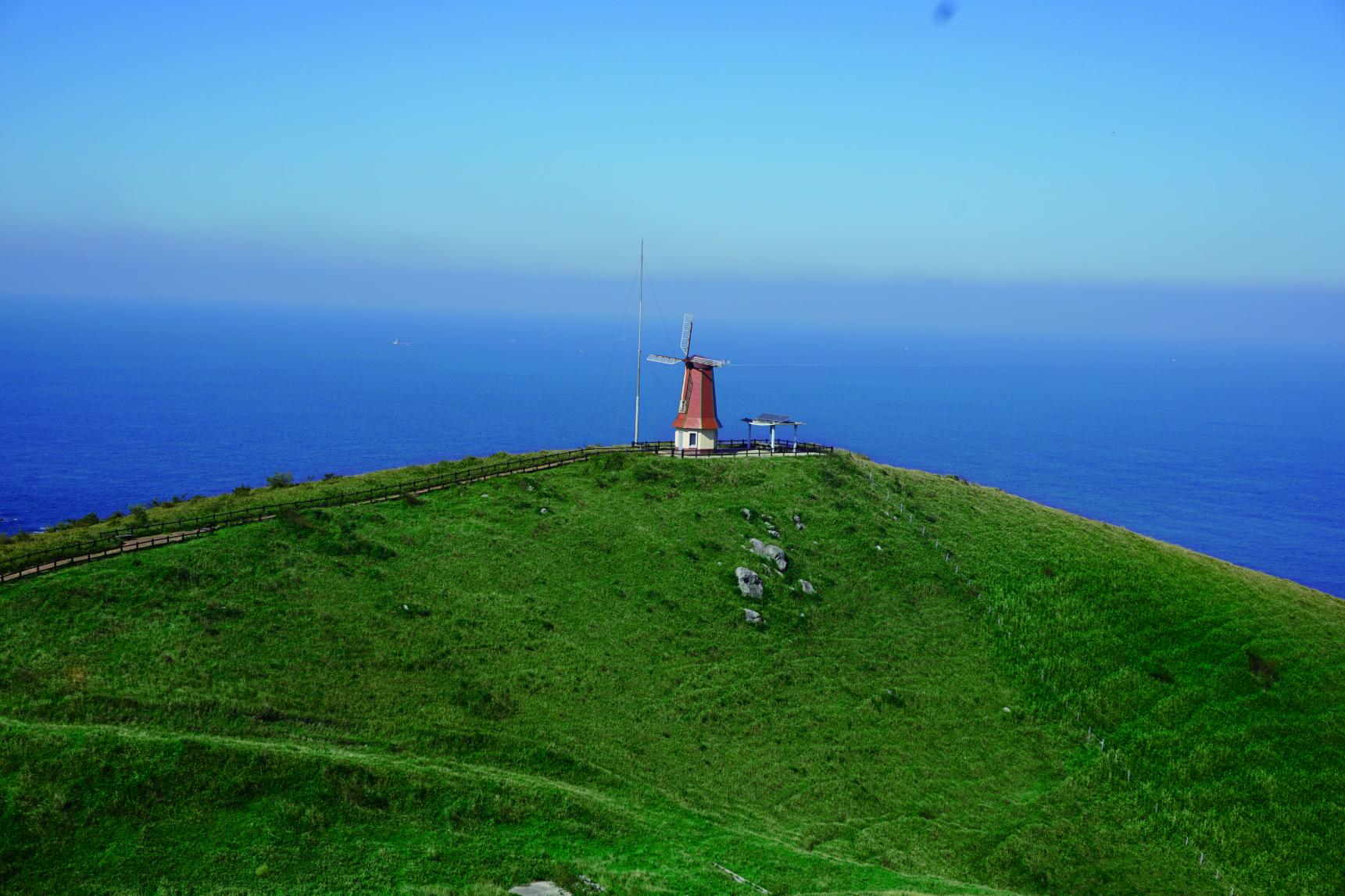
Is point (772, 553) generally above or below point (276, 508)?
below

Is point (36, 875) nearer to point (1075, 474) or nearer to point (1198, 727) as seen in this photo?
point (1198, 727)

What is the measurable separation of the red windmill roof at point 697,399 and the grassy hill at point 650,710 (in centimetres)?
935

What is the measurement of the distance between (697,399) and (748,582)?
2219 centimetres

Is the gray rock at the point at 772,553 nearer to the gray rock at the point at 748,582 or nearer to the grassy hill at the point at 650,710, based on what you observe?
the grassy hill at the point at 650,710

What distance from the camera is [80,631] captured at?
3534cm

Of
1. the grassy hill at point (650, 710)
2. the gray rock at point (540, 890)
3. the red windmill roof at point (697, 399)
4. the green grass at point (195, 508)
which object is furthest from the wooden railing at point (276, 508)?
the gray rock at point (540, 890)

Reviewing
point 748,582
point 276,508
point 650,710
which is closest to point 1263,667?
point 748,582

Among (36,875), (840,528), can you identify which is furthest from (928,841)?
(36,875)

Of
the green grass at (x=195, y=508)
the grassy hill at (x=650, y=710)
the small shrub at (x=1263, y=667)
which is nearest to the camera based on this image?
the grassy hill at (x=650, y=710)

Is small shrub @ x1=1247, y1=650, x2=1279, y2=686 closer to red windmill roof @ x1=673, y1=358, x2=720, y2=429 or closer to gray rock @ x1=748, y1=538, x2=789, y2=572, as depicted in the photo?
gray rock @ x1=748, y1=538, x2=789, y2=572

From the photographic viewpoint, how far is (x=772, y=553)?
54.7 m

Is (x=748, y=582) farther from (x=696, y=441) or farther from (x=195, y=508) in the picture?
(x=195, y=508)

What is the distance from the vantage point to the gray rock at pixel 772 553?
178ft

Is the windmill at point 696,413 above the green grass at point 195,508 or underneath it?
above
